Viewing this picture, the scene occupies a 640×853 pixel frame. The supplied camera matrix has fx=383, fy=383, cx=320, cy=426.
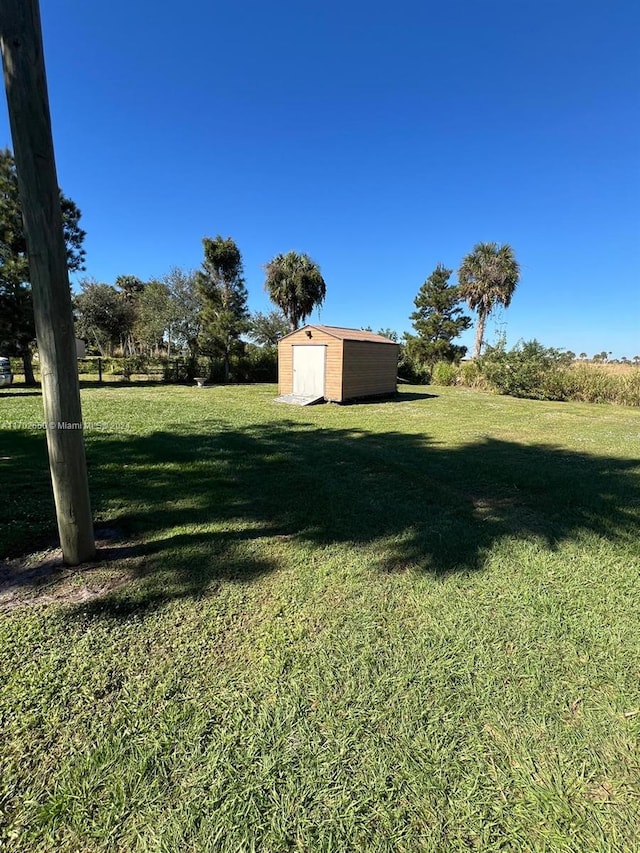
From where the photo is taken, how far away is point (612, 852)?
121 centimetres

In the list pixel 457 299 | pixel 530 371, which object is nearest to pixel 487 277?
pixel 457 299

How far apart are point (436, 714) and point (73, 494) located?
93.8 inches

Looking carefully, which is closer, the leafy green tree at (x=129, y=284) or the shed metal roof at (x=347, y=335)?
the shed metal roof at (x=347, y=335)

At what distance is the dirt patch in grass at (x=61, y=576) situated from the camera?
2.36 metres

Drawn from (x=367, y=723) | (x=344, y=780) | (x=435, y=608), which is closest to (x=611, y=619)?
(x=435, y=608)

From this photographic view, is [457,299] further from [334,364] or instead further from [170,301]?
[170,301]

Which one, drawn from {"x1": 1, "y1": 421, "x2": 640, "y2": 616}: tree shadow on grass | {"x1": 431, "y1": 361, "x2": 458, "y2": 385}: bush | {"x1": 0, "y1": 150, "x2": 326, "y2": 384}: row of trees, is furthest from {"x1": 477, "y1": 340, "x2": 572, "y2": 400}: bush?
{"x1": 0, "y1": 150, "x2": 326, "y2": 384}: row of trees

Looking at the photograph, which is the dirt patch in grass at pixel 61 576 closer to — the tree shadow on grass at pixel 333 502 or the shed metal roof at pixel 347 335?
the tree shadow on grass at pixel 333 502

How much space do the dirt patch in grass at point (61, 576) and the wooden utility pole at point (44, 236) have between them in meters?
0.49

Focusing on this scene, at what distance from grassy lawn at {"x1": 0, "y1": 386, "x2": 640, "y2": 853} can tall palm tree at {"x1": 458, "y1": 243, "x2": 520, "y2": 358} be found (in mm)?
23968

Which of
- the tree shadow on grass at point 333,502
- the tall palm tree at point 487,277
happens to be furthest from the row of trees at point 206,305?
the tree shadow on grass at point 333,502

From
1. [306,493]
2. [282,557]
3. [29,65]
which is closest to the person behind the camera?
[29,65]

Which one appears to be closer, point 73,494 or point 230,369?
point 73,494

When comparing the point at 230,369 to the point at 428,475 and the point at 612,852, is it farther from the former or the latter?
the point at 612,852
